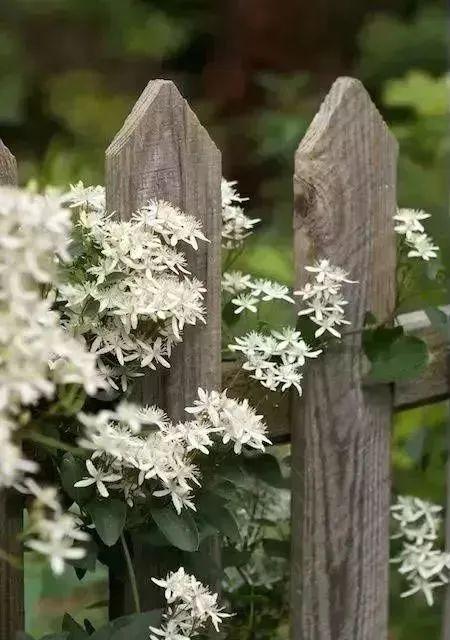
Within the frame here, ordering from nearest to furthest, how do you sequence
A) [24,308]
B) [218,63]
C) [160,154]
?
[24,308], [160,154], [218,63]

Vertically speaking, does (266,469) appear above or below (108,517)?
above

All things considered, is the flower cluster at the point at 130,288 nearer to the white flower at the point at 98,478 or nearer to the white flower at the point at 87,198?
the white flower at the point at 87,198

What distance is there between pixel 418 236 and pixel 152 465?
64cm

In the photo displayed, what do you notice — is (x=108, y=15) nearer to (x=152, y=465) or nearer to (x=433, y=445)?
(x=433, y=445)

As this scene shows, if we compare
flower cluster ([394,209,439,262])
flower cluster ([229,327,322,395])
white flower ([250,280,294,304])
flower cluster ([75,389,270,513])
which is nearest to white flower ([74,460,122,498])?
flower cluster ([75,389,270,513])

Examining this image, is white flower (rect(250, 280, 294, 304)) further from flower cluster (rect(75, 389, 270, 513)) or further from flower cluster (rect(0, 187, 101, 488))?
flower cluster (rect(0, 187, 101, 488))

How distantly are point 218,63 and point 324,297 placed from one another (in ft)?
9.77

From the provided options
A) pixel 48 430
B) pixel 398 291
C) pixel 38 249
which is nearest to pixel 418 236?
pixel 398 291

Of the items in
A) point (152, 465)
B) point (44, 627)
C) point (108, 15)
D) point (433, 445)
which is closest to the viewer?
point (152, 465)

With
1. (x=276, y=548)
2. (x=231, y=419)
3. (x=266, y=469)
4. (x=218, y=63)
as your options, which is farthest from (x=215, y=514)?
(x=218, y=63)

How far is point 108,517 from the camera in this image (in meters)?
1.45

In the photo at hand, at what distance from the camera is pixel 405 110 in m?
4.55

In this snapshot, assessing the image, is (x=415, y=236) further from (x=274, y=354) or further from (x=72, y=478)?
(x=72, y=478)

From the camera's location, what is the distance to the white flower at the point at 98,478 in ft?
4.67
